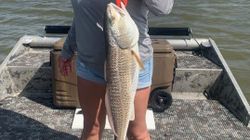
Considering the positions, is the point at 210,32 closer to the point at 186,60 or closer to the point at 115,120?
the point at 186,60

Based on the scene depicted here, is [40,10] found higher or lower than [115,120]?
lower

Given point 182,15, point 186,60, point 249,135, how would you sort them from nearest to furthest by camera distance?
1. point 249,135
2. point 186,60
3. point 182,15

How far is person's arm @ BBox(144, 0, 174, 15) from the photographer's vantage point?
2.90 m

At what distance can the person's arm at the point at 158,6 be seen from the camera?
114 inches

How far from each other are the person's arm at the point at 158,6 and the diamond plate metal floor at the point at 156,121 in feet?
6.37

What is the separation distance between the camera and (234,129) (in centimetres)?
482

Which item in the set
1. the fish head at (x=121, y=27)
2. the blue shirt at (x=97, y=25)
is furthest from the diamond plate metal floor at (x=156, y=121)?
the fish head at (x=121, y=27)

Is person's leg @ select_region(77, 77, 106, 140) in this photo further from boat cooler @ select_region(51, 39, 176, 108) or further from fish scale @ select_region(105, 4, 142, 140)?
boat cooler @ select_region(51, 39, 176, 108)

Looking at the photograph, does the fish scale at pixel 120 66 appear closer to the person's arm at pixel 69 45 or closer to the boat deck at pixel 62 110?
the person's arm at pixel 69 45

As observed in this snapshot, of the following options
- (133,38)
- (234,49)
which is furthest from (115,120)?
(234,49)

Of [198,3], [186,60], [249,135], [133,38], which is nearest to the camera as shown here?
[133,38]

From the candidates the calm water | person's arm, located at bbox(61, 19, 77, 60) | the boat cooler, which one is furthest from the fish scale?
the calm water

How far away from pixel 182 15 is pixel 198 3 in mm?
1219

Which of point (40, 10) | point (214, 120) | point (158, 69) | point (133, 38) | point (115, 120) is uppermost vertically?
point (133, 38)
